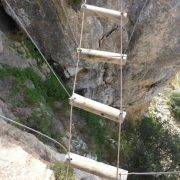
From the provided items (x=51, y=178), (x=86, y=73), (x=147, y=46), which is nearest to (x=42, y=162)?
(x=51, y=178)

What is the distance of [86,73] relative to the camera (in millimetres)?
13539

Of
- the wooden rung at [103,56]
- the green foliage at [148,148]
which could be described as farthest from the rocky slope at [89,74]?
the wooden rung at [103,56]

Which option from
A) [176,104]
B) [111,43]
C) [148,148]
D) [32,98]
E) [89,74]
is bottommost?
[148,148]

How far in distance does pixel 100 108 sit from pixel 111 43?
7.08m

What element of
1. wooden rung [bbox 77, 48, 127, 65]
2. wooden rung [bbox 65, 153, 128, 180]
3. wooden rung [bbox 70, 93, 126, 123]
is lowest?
wooden rung [bbox 65, 153, 128, 180]

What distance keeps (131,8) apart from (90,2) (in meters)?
1.57

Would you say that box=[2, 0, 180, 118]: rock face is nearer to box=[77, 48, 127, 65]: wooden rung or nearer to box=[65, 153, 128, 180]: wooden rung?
box=[77, 48, 127, 65]: wooden rung

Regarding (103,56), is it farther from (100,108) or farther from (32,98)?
(32,98)

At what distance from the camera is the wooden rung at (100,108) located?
6.35 meters

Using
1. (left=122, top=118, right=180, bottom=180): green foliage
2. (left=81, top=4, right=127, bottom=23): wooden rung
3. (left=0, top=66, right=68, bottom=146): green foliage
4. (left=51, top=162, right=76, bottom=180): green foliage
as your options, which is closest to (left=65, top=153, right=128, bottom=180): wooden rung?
(left=51, top=162, right=76, bottom=180): green foliage

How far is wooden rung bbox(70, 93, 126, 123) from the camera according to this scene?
6.35 metres

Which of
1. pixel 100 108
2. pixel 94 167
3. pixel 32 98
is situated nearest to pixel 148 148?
pixel 32 98

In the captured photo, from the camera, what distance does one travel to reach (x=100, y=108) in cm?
645

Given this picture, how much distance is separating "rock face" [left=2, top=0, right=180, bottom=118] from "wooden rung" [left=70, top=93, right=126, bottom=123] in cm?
549
